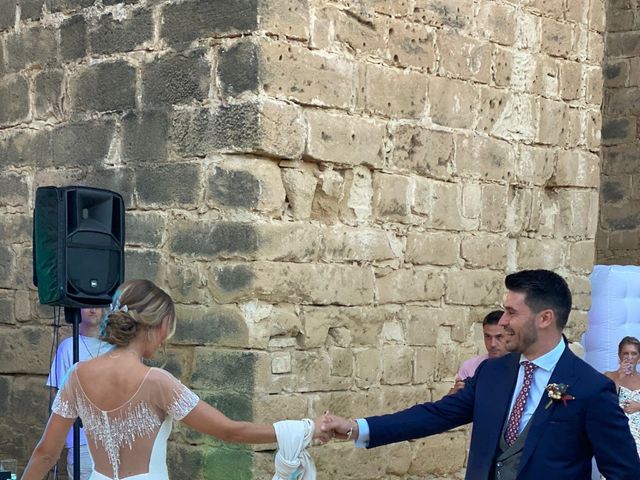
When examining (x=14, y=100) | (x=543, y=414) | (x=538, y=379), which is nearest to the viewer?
(x=543, y=414)

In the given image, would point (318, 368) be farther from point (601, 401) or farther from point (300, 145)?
point (601, 401)

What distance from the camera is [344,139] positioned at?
641cm

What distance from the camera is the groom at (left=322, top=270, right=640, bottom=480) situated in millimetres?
4566

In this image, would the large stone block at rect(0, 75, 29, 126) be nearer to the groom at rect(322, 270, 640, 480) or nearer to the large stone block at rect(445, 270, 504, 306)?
the large stone block at rect(445, 270, 504, 306)

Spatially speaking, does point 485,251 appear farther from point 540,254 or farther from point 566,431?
point 566,431

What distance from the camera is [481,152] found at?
23.7 feet

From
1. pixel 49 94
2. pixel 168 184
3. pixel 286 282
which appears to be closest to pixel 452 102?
pixel 286 282

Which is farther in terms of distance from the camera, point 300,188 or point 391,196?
point 391,196

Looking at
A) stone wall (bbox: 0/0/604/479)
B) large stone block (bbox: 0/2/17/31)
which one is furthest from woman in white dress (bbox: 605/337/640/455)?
A: large stone block (bbox: 0/2/17/31)

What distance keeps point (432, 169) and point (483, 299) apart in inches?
34.7

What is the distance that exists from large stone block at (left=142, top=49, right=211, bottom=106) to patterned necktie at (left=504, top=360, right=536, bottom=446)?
2.31 metres

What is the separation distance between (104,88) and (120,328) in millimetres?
2519

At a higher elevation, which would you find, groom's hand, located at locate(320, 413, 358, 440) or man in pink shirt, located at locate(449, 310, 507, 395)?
man in pink shirt, located at locate(449, 310, 507, 395)

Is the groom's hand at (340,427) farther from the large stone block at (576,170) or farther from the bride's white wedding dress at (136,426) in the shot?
the large stone block at (576,170)
